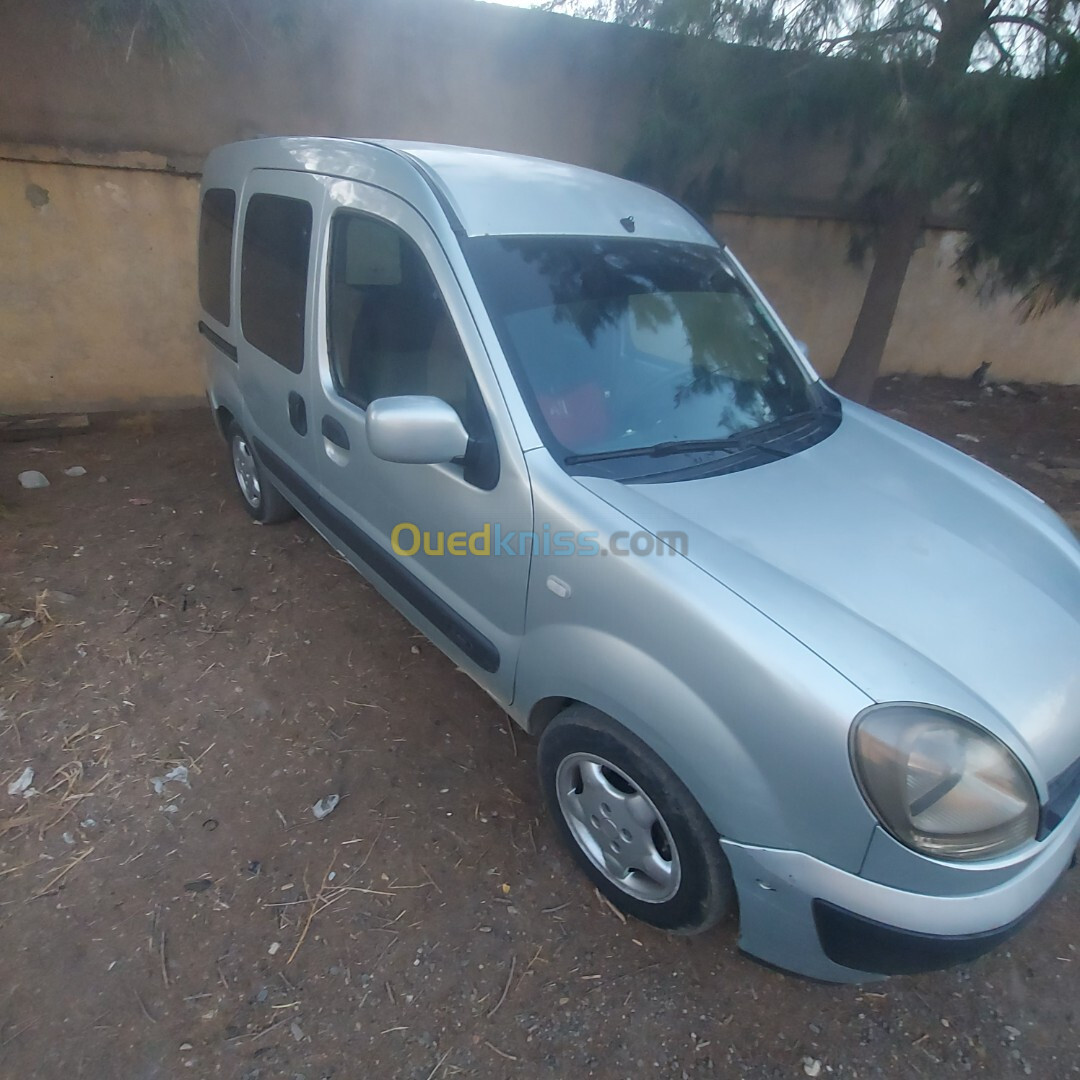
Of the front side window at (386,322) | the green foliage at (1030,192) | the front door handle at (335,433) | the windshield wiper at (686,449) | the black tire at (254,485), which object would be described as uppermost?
the green foliage at (1030,192)

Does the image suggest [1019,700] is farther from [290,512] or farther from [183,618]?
[290,512]

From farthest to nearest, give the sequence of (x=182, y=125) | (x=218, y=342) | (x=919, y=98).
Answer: (x=182, y=125) < (x=919, y=98) < (x=218, y=342)

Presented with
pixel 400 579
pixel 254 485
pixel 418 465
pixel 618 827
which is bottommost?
pixel 254 485

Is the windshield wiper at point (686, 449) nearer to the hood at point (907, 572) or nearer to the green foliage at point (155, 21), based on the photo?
the hood at point (907, 572)

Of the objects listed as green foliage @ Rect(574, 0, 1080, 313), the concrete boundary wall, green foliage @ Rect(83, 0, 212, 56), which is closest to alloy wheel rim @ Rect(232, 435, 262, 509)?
green foliage @ Rect(83, 0, 212, 56)

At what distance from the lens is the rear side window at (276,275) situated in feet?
9.09

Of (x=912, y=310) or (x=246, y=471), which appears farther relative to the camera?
(x=912, y=310)

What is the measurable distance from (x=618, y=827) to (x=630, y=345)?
1.43m

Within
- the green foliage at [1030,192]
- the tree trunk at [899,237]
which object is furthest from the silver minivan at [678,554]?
the green foliage at [1030,192]

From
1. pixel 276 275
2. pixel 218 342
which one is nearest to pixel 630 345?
pixel 276 275

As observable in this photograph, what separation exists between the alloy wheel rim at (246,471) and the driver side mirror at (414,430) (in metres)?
2.08

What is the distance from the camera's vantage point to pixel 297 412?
2867mm

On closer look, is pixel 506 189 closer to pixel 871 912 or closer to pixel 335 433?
pixel 335 433

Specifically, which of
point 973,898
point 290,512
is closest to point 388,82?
point 290,512
